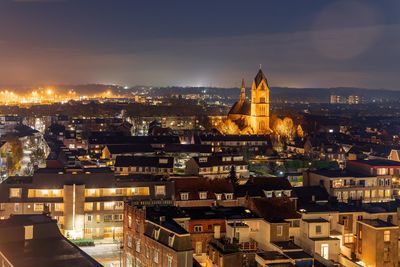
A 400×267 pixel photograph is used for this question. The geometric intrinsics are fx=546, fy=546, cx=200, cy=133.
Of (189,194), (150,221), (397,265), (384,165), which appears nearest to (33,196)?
(189,194)

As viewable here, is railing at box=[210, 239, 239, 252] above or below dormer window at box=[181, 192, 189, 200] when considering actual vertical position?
below

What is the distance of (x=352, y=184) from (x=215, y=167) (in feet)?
32.6

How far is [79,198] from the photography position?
83.7 feet

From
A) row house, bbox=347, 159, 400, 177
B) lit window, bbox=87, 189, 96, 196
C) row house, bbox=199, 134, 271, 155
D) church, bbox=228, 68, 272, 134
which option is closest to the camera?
lit window, bbox=87, 189, 96, 196

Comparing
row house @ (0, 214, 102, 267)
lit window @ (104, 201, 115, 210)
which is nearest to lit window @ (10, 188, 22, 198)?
lit window @ (104, 201, 115, 210)

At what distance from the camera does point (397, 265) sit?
70.7 feet

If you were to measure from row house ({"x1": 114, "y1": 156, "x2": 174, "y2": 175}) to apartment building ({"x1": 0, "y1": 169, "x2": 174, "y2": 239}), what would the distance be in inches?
379

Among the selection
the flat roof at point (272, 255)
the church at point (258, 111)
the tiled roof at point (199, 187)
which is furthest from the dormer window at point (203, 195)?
the church at point (258, 111)

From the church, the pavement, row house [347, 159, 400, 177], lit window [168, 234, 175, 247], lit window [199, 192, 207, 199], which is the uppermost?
the church

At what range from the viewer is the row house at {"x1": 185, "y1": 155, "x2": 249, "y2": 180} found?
36.2 m

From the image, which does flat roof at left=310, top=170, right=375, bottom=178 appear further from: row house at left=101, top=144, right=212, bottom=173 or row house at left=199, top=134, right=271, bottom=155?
row house at left=199, top=134, right=271, bottom=155

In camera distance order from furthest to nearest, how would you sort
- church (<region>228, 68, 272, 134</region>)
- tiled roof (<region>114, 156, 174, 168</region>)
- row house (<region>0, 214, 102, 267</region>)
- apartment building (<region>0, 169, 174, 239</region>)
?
church (<region>228, 68, 272, 134</region>), tiled roof (<region>114, 156, 174, 168</region>), apartment building (<region>0, 169, 174, 239</region>), row house (<region>0, 214, 102, 267</region>)

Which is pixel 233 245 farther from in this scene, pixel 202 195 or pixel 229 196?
pixel 202 195

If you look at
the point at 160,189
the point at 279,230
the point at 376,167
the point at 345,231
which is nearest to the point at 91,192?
the point at 160,189
